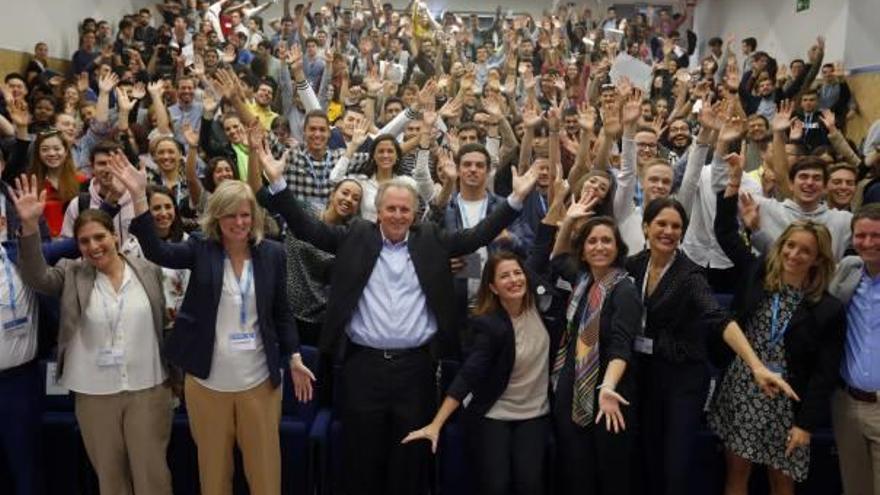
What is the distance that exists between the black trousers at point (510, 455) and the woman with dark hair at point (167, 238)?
4.33 feet

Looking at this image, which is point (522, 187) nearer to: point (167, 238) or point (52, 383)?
point (167, 238)

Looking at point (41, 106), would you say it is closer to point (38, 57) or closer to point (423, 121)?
point (423, 121)

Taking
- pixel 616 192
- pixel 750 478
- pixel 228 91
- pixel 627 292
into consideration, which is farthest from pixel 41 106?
pixel 750 478

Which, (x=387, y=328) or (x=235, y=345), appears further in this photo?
(x=387, y=328)

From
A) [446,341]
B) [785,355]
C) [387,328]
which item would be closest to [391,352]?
[387,328]

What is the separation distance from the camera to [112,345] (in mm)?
2730

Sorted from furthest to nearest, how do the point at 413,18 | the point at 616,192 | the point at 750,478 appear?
the point at 413,18
the point at 616,192
the point at 750,478

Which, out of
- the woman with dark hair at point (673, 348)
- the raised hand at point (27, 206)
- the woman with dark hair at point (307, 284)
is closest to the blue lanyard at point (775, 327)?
the woman with dark hair at point (673, 348)

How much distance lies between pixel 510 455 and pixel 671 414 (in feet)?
2.04

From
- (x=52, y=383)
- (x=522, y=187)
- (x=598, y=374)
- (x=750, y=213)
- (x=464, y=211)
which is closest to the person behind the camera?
(x=598, y=374)

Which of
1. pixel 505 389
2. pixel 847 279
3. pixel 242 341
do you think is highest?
pixel 847 279

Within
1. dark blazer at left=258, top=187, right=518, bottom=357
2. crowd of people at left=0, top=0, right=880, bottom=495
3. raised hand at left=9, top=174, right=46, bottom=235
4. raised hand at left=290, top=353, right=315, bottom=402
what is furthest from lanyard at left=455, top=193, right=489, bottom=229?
raised hand at left=9, top=174, right=46, bottom=235

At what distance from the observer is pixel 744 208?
329 cm

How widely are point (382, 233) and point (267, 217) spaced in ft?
2.82
